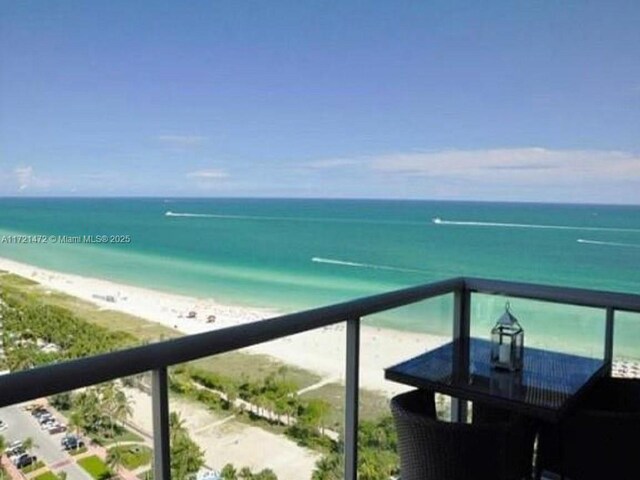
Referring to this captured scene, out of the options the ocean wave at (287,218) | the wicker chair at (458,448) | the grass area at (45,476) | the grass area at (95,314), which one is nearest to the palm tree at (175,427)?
the grass area at (45,476)

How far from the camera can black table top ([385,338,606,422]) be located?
196 centimetres

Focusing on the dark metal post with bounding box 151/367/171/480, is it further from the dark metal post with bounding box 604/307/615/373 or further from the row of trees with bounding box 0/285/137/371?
the dark metal post with bounding box 604/307/615/373

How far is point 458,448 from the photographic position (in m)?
1.84

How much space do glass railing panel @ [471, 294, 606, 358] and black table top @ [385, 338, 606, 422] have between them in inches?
4.5

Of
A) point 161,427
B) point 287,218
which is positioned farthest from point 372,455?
point 287,218

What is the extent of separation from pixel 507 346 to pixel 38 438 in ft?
6.21

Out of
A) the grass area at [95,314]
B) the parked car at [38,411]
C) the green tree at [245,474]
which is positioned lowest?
the grass area at [95,314]

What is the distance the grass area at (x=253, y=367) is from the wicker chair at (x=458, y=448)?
38cm

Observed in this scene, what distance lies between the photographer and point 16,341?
2.68 meters

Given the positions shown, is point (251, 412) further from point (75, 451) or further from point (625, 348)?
point (625, 348)

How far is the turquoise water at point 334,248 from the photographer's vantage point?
830 inches

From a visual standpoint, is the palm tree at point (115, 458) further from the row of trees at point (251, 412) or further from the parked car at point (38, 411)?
the parked car at point (38, 411)

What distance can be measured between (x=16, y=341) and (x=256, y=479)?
1.60 m

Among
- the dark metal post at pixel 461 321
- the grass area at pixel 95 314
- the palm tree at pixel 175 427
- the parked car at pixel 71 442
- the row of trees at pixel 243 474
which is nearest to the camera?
the parked car at pixel 71 442
